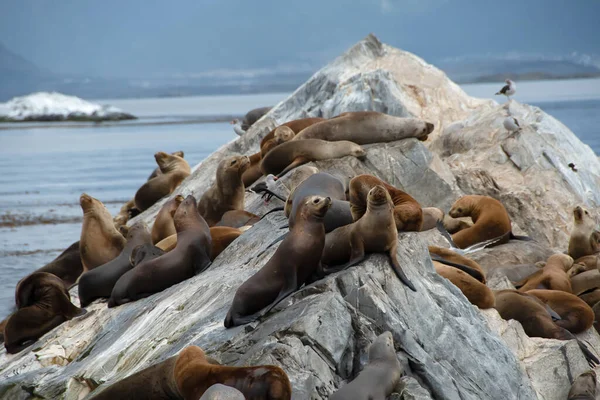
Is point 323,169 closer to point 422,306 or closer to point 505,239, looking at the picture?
point 505,239

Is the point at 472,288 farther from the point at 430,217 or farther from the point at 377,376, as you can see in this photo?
the point at 377,376

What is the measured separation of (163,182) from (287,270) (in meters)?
8.37

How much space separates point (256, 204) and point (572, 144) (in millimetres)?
6045

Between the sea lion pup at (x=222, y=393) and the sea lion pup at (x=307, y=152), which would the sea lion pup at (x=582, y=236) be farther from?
the sea lion pup at (x=222, y=393)

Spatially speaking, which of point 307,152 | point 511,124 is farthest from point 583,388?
point 511,124

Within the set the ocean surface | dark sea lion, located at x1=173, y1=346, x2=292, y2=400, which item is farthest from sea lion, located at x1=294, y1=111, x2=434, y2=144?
dark sea lion, located at x1=173, y1=346, x2=292, y2=400

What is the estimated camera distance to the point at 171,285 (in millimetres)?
7945

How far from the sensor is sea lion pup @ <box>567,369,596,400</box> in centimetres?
664

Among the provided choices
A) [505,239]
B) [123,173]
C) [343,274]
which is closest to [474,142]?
[505,239]

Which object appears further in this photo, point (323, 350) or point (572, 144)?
point (572, 144)

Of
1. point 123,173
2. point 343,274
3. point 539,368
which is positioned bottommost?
point 123,173

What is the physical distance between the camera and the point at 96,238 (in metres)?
9.70

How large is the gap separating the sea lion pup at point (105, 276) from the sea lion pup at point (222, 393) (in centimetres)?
433

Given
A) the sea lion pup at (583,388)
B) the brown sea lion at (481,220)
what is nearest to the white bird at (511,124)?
the brown sea lion at (481,220)
